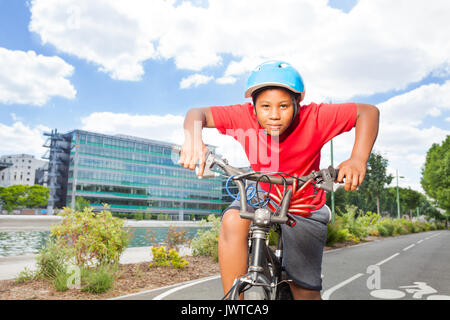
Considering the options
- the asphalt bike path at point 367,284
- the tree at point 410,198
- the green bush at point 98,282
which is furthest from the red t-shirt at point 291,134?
the tree at point 410,198

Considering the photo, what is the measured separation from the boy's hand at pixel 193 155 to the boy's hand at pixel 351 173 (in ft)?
2.28

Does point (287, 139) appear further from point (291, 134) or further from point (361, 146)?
point (361, 146)

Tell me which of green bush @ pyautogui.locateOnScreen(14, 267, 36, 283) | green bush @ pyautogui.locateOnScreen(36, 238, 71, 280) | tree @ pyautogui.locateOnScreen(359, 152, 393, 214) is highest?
tree @ pyautogui.locateOnScreen(359, 152, 393, 214)

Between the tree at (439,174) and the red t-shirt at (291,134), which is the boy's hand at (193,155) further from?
the tree at (439,174)

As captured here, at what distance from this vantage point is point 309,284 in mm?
2125

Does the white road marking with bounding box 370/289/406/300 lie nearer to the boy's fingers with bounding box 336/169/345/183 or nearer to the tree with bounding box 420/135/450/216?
the boy's fingers with bounding box 336/169/345/183

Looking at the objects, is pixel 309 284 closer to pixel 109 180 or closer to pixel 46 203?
pixel 109 180

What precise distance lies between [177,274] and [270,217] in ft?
23.1


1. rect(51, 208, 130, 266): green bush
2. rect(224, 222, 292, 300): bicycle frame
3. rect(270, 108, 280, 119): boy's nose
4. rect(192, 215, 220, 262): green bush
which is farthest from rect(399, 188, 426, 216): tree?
rect(224, 222, 292, 300): bicycle frame

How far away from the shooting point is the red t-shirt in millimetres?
2061

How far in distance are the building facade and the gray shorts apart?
69.2 meters

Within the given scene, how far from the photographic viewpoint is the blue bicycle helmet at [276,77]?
1.79 meters
